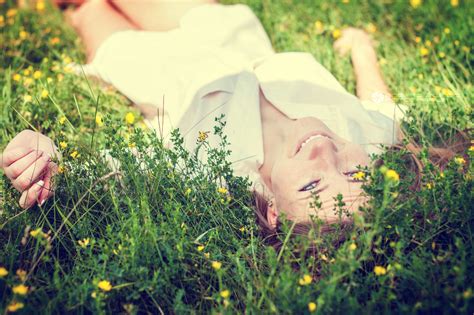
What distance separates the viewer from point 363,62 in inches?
140

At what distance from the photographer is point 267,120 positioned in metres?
2.95

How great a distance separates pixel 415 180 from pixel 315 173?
0.49m

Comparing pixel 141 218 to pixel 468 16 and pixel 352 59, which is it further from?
pixel 468 16

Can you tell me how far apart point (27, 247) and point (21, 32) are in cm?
211

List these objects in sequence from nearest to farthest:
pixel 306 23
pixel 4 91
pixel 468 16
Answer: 1. pixel 4 91
2. pixel 468 16
3. pixel 306 23

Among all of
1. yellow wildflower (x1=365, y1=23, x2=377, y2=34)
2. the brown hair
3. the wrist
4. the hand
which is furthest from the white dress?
yellow wildflower (x1=365, y1=23, x2=377, y2=34)

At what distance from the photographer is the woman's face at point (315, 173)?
92.0 inches

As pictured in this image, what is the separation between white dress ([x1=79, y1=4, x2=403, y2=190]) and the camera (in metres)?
2.84

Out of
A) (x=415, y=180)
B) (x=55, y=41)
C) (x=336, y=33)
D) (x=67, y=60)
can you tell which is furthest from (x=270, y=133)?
(x=55, y=41)

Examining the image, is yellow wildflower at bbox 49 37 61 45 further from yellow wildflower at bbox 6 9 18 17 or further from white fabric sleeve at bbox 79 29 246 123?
white fabric sleeve at bbox 79 29 246 123

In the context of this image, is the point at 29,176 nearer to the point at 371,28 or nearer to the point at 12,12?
the point at 12,12

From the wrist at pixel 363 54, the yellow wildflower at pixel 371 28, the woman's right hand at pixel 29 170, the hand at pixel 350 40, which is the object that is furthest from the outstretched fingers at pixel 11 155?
the yellow wildflower at pixel 371 28

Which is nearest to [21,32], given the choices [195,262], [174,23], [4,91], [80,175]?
[4,91]

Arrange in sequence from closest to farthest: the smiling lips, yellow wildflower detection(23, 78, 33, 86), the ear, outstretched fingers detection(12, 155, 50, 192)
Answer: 1. outstretched fingers detection(12, 155, 50, 192)
2. the ear
3. the smiling lips
4. yellow wildflower detection(23, 78, 33, 86)
